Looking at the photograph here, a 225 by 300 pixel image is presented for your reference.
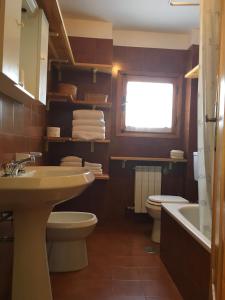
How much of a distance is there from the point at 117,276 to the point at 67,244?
44 centimetres

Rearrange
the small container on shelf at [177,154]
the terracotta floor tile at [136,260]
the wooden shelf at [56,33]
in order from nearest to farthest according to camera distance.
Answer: the wooden shelf at [56,33] → the terracotta floor tile at [136,260] → the small container on shelf at [177,154]

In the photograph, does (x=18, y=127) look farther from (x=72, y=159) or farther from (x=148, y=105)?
(x=148, y=105)

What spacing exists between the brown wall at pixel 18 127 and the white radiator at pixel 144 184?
4.10 ft

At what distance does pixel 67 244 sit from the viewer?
2.08 m

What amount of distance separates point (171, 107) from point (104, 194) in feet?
4.52

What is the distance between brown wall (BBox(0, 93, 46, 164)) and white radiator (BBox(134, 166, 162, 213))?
4.10 ft

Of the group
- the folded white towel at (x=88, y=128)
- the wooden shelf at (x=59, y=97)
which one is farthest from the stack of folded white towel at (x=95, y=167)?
the wooden shelf at (x=59, y=97)

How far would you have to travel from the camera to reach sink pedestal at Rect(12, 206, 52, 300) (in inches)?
55.1

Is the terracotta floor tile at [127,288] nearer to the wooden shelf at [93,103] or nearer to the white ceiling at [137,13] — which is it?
the wooden shelf at [93,103]

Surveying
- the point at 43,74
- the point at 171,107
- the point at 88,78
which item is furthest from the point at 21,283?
the point at 171,107

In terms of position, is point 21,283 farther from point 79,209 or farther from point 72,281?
point 79,209

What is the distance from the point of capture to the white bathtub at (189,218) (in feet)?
5.10

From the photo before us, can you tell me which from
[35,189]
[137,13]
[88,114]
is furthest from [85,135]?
[35,189]

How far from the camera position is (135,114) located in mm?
3463
